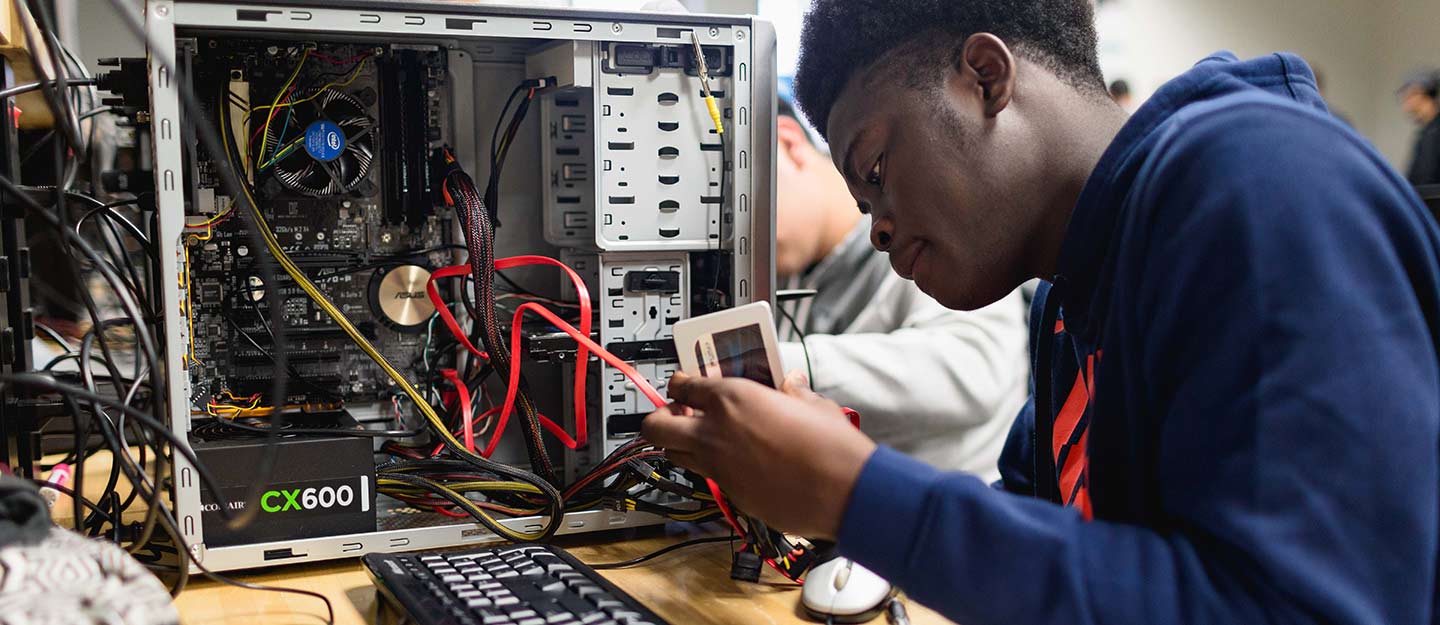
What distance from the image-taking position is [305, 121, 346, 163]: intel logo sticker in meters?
1.06

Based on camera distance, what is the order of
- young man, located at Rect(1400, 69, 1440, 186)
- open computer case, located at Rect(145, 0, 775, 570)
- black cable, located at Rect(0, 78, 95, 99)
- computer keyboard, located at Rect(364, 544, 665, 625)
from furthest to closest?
young man, located at Rect(1400, 69, 1440, 186), open computer case, located at Rect(145, 0, 775, 570), computer keyboard, located at Rect(364, 544, 665, 625), black cable, located at Rect(0, 78, 95, 99)

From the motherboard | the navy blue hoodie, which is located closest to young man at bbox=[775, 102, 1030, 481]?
the motherboard

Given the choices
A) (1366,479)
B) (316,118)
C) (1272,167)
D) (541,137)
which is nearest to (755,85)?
(541,137)

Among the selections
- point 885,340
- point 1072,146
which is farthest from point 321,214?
point 885,340

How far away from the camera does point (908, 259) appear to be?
85 cm

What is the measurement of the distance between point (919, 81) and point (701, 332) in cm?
25

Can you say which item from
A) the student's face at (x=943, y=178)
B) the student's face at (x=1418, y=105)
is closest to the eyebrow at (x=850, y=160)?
the student's face at (x=943, y=178)

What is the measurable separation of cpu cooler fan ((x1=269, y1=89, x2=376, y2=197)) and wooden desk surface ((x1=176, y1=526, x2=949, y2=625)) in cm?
37

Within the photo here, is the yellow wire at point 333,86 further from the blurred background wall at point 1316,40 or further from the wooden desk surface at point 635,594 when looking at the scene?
the blurred background wall at point 1316,40

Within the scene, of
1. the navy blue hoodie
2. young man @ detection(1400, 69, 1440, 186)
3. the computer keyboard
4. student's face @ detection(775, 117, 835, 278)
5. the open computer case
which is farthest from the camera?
young man @ detection(1400, 69, 1440, 186)

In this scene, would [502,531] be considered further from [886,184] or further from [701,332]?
[886,184]

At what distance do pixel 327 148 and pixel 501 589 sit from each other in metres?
0.51

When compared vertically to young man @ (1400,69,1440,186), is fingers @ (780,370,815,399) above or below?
below

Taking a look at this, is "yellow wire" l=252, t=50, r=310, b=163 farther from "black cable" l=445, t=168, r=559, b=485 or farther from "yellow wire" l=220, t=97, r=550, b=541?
"black cable" l=445, t=168, r=559, b=485
